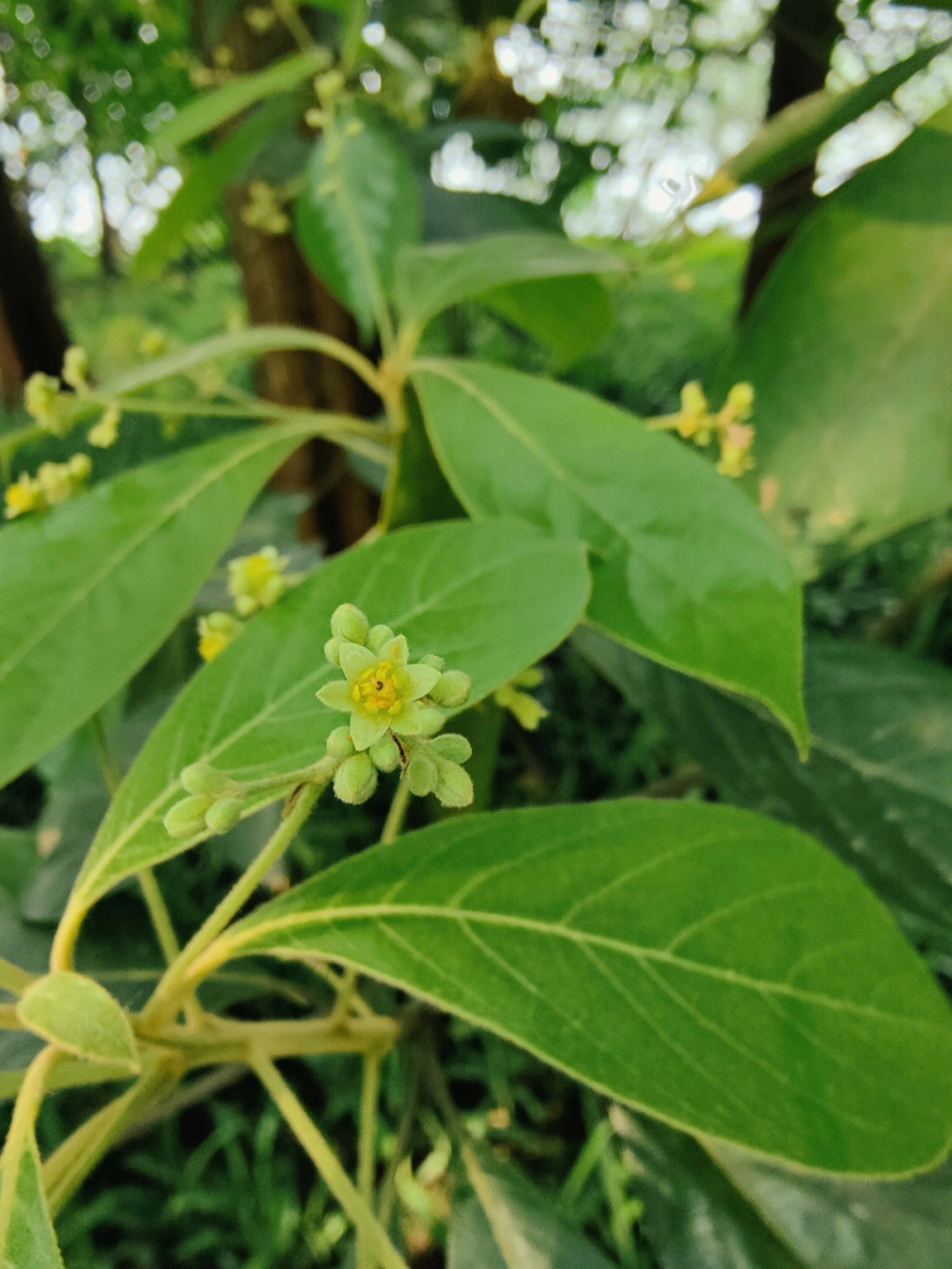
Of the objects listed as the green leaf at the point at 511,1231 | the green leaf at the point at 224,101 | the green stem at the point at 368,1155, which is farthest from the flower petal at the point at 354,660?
the green leaf at the point at 224,101

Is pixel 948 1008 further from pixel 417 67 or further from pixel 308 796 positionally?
pixel 417 67

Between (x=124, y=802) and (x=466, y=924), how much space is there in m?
0.20

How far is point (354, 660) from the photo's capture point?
0.28 metres

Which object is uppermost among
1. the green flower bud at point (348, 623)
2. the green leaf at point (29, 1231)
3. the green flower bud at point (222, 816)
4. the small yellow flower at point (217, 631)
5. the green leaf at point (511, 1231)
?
the green flower bud at point (348, 623)

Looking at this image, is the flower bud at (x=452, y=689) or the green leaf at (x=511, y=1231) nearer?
the flower bud at (x=452, y=689)

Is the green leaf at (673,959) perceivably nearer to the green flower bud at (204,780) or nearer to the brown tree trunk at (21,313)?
the green flower bud at (204,780)

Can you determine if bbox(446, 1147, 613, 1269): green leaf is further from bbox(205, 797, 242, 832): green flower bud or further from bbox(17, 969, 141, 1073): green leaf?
bbox(205, 797, 242, 832): green flower bud

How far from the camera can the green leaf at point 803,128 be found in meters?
0.54

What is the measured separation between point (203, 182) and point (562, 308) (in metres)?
0.53

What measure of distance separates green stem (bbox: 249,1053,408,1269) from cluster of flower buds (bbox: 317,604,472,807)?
33 cm

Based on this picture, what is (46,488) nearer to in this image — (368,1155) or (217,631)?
(217,631)

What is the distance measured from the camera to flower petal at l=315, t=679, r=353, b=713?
288 millimetres

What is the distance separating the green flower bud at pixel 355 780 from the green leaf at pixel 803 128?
1.77ft

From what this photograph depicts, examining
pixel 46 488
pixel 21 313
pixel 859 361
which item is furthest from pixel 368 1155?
pixel 21 313
